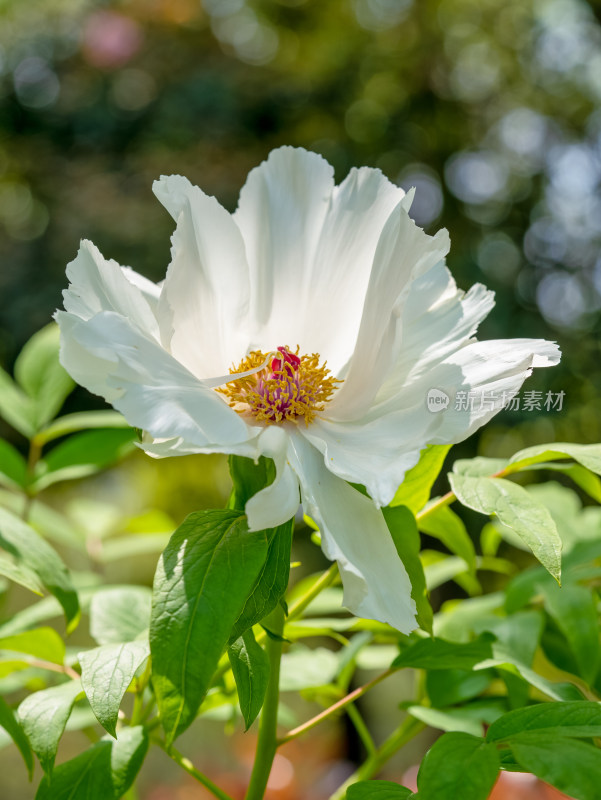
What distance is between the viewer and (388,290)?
0.35 meters

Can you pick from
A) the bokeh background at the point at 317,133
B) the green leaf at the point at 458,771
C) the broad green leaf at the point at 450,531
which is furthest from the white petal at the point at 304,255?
the bokeh background at the point at 317,133

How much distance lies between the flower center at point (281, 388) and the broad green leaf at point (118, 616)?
131 mm

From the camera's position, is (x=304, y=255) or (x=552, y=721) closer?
(x=552, y=721)

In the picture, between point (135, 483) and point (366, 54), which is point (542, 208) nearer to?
point (366, 54)

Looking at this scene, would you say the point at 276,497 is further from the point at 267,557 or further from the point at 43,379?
the point at 43,379

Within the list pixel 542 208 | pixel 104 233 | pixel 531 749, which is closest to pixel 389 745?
pixel 531 749

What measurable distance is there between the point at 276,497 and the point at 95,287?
123 millimetres

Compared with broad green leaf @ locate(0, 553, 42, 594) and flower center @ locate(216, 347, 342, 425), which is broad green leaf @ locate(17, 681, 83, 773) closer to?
broad green leaf @ locate(0, 553, 42, 594)

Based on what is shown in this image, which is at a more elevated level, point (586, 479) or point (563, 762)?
point (586, 479)

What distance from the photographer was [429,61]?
2160 mm

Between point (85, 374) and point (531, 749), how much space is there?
0.72 ft

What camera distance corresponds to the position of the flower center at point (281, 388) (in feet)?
1.24

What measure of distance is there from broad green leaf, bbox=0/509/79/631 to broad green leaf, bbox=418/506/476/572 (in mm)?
188

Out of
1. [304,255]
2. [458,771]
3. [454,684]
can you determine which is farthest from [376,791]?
[304,255]
